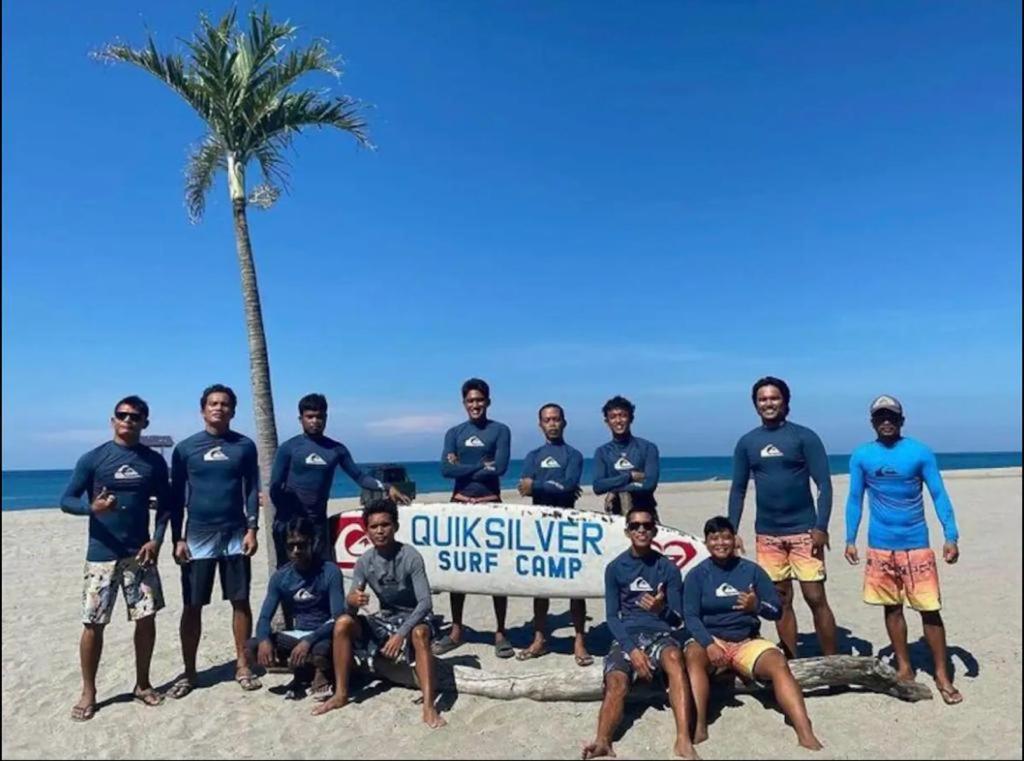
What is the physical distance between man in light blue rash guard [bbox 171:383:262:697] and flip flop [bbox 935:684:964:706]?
5.25m

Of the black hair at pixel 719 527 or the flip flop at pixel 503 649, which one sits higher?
the black hair at pixel 719 527

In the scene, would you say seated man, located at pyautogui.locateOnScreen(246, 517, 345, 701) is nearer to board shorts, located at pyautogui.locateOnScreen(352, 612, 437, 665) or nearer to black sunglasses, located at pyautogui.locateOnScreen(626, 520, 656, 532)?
board shorts, located at pyautogui.locateOnScreen(352, 612, 437, 665)

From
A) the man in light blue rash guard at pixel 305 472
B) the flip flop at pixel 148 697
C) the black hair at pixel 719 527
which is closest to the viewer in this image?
the black hair at pixel 719 527

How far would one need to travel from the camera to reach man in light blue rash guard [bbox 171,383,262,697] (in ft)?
18.5

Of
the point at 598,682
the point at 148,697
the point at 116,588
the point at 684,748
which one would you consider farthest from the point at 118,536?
the point at 684,748

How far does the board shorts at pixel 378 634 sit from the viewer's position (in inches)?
209

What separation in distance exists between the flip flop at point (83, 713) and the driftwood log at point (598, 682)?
2.28 metres

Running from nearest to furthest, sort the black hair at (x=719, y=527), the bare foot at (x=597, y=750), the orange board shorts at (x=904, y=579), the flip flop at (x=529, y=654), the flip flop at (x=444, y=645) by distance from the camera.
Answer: the bare foot at (x=597, y=750)
the black hair at (x=719, y=527)
the orange board shorts at (x=904, y=579)
the flip flop at (x=529, y=654)
the flip flop at (x=444, y=645)

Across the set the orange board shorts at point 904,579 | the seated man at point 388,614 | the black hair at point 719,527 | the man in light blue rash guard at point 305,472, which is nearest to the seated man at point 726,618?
the black hair at point 719,527

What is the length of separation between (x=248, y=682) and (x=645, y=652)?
323 centimetres

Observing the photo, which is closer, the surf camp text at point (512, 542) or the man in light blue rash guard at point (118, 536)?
the man in light blue rash guard at point (118, 536)

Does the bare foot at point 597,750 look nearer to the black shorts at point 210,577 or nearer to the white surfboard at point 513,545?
the white surfboard at point 513,545

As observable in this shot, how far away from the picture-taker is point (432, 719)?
4910 mm

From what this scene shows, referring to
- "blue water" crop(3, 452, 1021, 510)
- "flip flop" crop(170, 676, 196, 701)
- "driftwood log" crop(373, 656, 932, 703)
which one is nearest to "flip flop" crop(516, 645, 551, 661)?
"driftwood log" crop(373, 656, 932, 703)
